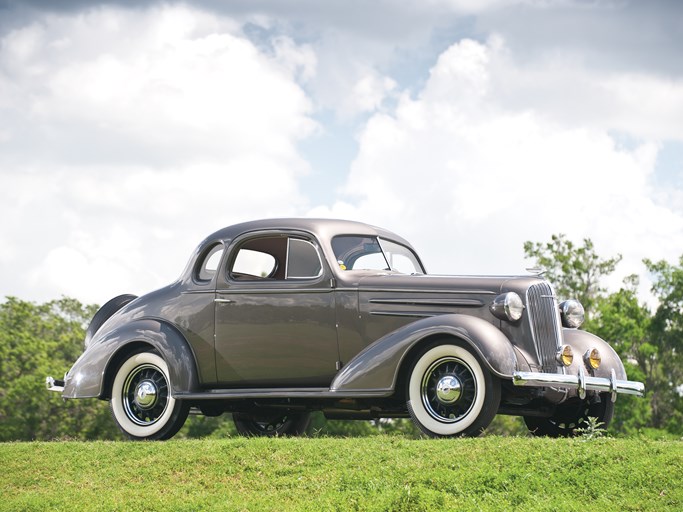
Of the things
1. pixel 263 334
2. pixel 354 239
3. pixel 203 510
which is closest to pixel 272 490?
pixel 203 510

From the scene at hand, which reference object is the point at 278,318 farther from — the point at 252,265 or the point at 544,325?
the point at 544,325

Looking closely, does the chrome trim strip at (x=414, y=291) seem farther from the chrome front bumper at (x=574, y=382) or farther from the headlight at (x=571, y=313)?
the headlight at (x=571, y=313)

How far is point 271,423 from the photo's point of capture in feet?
41.9

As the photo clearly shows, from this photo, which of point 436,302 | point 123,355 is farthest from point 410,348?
point 123,355

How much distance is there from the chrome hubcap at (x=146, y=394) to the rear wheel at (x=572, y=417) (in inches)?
175

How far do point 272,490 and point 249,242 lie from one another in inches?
141

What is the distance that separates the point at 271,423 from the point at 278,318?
9.29 ft

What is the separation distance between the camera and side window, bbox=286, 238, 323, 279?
10508 mm

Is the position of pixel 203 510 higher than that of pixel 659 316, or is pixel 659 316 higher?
pixel 659 316

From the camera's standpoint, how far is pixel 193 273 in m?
11.3

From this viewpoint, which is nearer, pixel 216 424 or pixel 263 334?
pixel 263 334

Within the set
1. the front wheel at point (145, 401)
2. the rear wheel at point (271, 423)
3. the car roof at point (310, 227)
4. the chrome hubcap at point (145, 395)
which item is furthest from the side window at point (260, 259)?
the rear wheel at point (271, 423)

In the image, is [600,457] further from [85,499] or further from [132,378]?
[132,378]

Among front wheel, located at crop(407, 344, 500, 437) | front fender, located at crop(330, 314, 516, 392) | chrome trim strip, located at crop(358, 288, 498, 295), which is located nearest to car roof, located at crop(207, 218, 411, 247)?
chrome trim strip, located at crop(358, 288, 498, 295)
